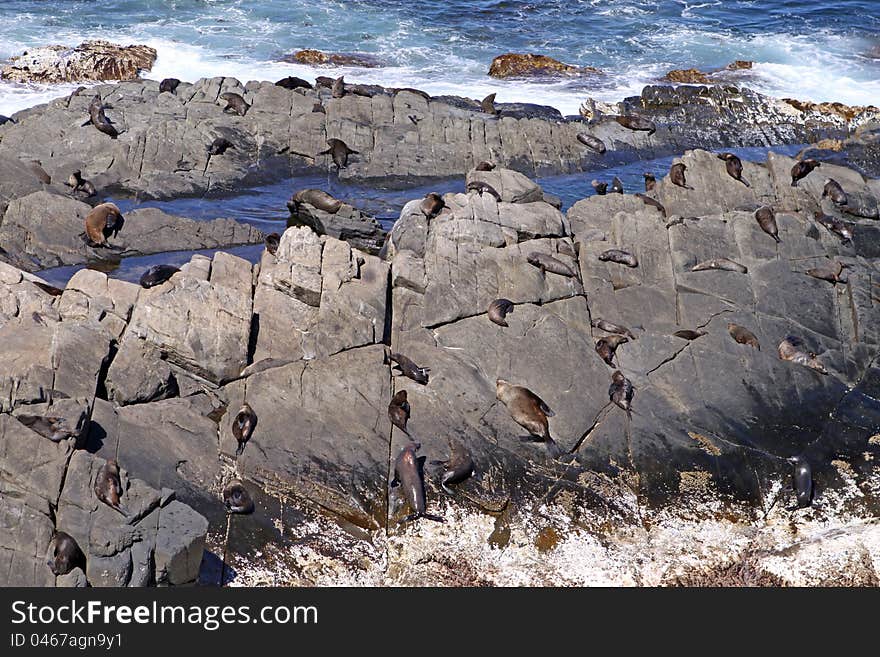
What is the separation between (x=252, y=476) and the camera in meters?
14.2

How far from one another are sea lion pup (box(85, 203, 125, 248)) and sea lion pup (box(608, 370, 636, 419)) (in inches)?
434

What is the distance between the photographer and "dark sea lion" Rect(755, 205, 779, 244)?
1917cm

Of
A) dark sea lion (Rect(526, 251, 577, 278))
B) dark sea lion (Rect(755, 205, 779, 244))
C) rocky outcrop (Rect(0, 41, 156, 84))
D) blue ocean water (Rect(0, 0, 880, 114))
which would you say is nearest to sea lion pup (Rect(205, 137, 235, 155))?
blue ocean water (Rect(0, 0, 880, 114))

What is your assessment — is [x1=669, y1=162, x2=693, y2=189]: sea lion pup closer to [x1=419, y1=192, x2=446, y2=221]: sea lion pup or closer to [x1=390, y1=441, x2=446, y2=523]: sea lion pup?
[x1=419, y1=192, x2=446, y2=221]: sea lion pup

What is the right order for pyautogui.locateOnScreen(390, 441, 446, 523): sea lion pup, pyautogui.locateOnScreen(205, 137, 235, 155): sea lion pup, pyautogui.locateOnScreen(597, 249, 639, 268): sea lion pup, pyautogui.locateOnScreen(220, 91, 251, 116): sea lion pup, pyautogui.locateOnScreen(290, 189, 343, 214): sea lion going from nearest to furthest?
1. pyautogui.locateOnScreen(390, 441, 446, 523): sea lion pup
2. pyautogui.locateOnScreen(597, 249, 639, 268): sea lion pup
3. pyautogui.locateOnScreen(290, 189, 343, 214): sea lion
4. pyautogui.locateOnScreen(205, 137, 235, 155): sea lion pup
5. pyautogui.locateOnScreen(220, 91, 251, 116): sea lion pup

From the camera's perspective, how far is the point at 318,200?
22.0 metres

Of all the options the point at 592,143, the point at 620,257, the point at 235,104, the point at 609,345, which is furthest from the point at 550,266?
the point at 235,104

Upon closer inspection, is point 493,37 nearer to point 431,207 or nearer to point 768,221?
point 431,207

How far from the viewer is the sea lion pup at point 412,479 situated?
548 inches

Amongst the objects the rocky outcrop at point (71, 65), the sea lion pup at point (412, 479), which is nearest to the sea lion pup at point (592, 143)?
the sea lion pup at point (412, 479)

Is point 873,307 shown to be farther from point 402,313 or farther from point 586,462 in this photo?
point 402,313

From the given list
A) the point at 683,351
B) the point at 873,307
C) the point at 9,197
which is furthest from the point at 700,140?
the point at 9,197

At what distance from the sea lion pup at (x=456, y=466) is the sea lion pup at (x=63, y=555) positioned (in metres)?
5.15

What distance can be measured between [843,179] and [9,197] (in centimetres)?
1817
